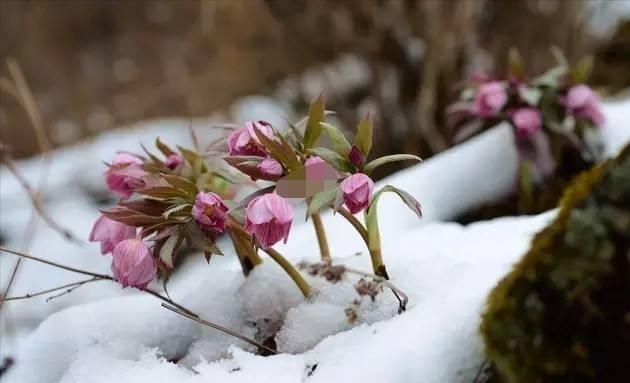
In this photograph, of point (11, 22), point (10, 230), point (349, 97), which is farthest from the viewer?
point (11, 22)

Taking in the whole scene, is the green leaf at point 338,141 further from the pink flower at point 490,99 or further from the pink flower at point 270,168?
the pink flower at point 490,99

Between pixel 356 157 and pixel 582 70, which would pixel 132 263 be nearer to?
pixel 356 157

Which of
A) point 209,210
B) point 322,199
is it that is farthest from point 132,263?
point 322,199

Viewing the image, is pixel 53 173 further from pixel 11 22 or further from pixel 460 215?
pixel 460 215

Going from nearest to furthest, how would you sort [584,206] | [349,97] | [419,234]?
[584,206] → [419,234] → [349,97]

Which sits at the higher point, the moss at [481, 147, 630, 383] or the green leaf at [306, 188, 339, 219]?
the green leaf at [306, 188, 339, 219]

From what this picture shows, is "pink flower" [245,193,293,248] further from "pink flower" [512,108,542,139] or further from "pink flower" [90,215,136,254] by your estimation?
"pink flower" [512,108,542,139]

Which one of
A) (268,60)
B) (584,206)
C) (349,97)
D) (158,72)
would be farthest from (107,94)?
(584,206)

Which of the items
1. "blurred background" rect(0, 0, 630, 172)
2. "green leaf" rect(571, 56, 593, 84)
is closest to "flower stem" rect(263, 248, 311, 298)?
"green leaf" rect(571, 56, 593, 84)
